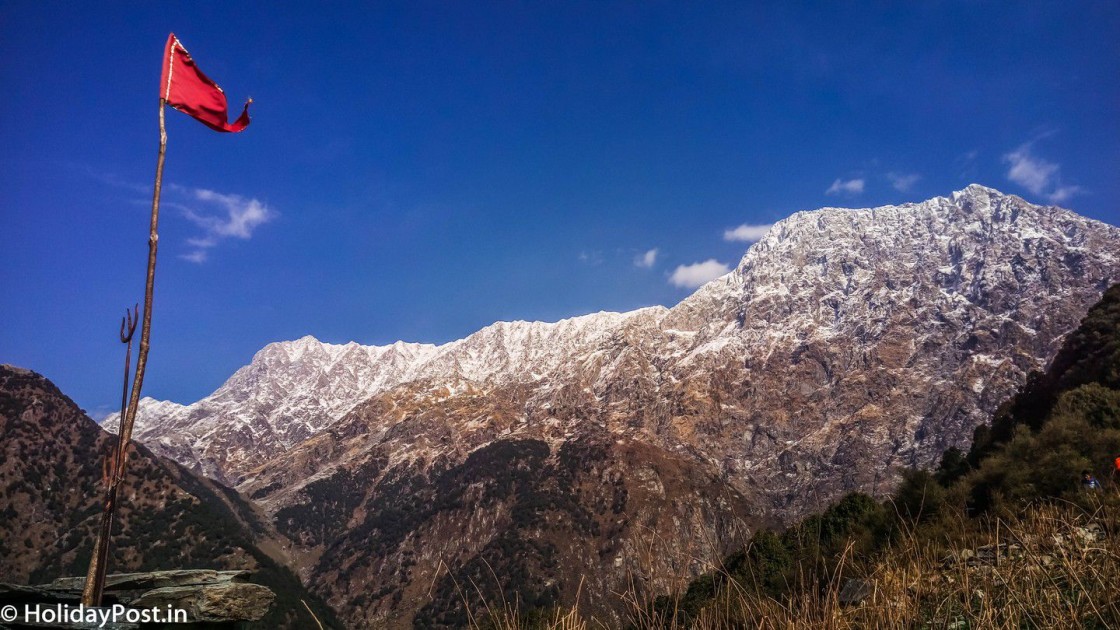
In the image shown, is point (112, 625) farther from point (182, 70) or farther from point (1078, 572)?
point (1078, 572)

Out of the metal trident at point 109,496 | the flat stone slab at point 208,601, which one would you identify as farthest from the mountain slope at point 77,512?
the metal trident at point 109,496

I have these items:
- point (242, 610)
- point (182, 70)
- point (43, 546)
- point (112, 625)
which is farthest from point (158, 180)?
point (43, 546)

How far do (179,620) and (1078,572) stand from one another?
10051 millimetres

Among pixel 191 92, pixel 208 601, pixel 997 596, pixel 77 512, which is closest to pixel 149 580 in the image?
pixel 208 601

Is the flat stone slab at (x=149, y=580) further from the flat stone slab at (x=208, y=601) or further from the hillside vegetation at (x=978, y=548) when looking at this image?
the hillside vegetation at (x=978, y=548)

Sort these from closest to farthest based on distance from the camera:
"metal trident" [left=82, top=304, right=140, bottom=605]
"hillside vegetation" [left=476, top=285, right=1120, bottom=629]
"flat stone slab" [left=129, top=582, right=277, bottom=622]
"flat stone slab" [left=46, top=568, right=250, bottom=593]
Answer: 1. "hillside vegetation" [left=476, top=285, right=1120, bottom=629]
2. "metal trident" [left=82, top=304, right=140, bottom=605]
3. "flat stone slab" [left=129, top=582, right=277, bottom=622]
4. "flat stone slab" [left=46, top=568, right=250, bottom=593]

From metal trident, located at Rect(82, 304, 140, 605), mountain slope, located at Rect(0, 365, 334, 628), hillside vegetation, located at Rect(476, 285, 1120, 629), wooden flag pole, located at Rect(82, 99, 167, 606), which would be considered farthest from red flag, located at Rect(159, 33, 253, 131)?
mountain slope, located at Rect(0, 365, 334, 628)

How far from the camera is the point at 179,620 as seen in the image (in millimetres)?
8547

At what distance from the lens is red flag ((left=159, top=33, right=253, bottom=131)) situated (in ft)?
25.8

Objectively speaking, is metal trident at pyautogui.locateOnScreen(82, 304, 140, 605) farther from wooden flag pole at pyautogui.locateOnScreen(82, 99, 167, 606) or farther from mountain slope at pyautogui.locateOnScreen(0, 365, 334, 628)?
mountain slope at pyautogui.locateOnScreen(0, 365, 334, 628)

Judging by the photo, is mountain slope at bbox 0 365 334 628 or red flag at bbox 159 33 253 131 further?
mountain slope at bbox 0 365 334 628

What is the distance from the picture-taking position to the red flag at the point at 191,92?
7850mm

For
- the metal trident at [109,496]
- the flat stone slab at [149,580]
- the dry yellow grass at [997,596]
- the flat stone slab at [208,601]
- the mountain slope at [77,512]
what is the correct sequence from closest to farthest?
1. the dry yellow grass at [997,596]
2. the metal trident at [109,496]
3. the flat stone slab at [208,601]
4. the flat stone slab at [149,580]
5. the mountain slope at [77,512]

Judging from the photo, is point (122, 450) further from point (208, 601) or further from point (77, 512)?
point (77, 512)
